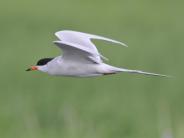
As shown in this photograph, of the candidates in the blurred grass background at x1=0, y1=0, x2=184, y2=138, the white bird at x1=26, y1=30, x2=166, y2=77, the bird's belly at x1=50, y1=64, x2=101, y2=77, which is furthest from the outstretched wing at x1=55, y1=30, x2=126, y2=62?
the blurred grass background at x1=0, y1=0, x2=184, y2=138

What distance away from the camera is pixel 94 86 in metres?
10.8

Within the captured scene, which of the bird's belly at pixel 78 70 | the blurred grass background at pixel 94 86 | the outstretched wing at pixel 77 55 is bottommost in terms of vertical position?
the blurred grass background at pixel 94 86

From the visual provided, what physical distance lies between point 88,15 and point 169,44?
2998 mm

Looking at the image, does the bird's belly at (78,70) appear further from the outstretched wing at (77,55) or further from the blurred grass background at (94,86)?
the blurred grass background at (94,86)

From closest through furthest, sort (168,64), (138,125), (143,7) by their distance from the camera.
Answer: (138,125) < (168,64) < (143,7)

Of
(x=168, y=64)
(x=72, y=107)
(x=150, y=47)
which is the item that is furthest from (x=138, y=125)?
(x=150, y=47)

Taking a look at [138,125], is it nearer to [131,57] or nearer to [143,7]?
[131,57]

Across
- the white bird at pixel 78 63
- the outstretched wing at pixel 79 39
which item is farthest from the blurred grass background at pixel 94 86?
the outstretched wing at pixel 79 39

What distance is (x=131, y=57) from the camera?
12.0 meters

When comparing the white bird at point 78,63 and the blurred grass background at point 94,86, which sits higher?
the white bird at point 78,63

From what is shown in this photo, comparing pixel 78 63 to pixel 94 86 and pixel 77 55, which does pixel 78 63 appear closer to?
pixel 77 55

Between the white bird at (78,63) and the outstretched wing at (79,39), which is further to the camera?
the outstretched wing at (79,39)

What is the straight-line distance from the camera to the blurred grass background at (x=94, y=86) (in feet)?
30.4

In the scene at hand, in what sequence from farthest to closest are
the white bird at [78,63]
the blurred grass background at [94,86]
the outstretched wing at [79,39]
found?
1. the blurred grass background at [94,86]
2. the outstretched wing at [79,39]
3. the white bird at [78,63]
